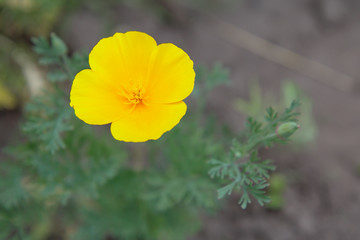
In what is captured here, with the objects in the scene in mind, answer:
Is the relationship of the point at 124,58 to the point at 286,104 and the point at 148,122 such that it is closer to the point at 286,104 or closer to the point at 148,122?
the point at 148,122

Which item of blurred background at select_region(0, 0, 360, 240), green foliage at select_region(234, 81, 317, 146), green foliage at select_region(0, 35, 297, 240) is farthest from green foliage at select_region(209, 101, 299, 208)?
blurred background at select_region(0, 0, 360, 240)

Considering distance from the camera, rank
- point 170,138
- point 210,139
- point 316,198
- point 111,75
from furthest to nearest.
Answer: point 316,198 < point 210,139 < point 170,138 < point 111,75

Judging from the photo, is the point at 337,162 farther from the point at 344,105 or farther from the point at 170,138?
the point at 170,138

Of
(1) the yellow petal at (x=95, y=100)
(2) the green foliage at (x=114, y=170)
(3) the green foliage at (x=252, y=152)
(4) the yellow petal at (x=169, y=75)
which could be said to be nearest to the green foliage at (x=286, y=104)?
(2) the green foliage at (x=114, y=170)

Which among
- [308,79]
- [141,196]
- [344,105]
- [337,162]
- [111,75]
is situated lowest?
[141,196]

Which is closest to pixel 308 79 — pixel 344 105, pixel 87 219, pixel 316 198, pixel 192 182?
pixel 344 105

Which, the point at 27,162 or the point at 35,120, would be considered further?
the point at 27,162

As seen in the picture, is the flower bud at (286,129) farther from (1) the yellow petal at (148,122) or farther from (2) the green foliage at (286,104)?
(2) the green foliage at (286,104)
